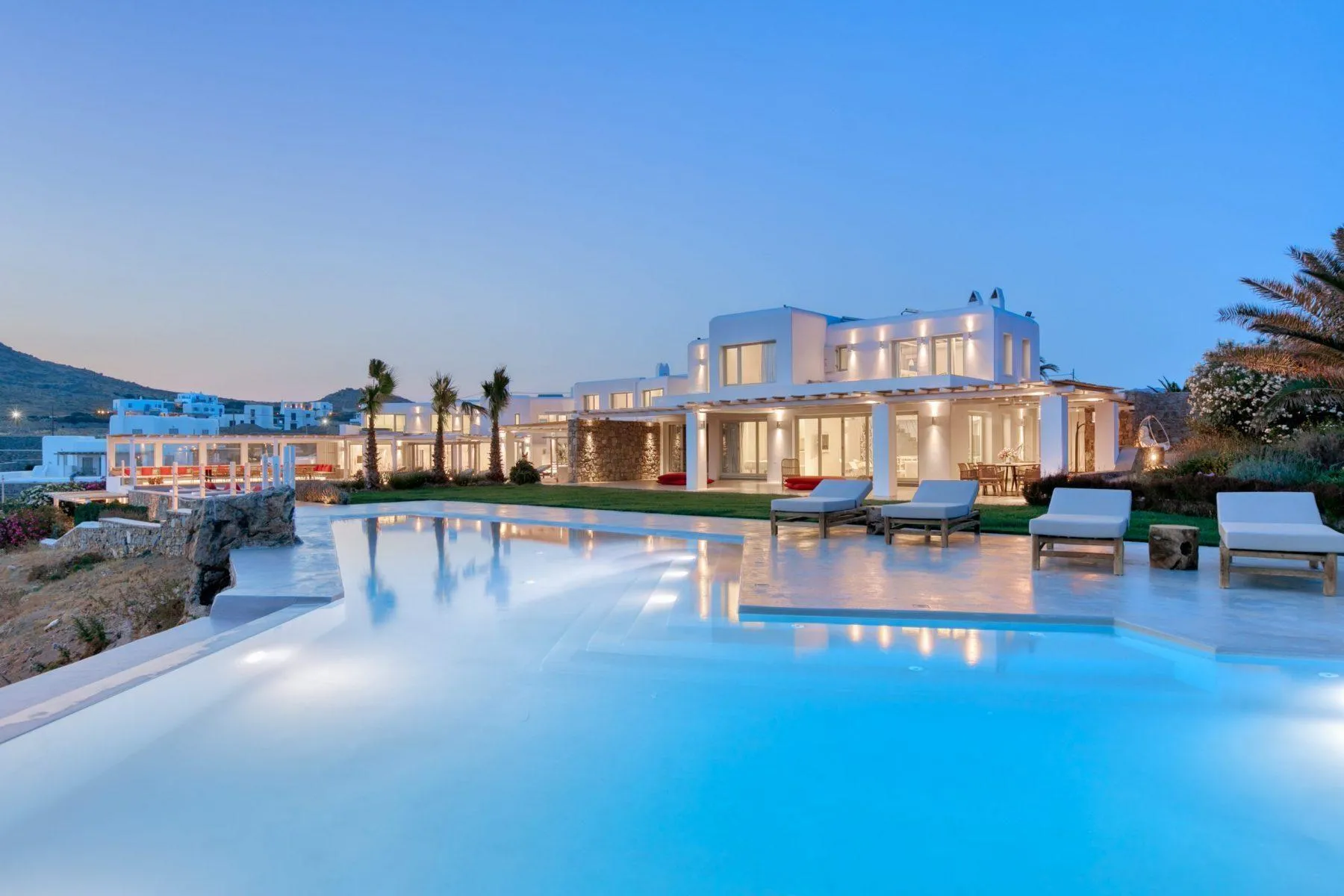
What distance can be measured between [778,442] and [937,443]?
5.52 metres

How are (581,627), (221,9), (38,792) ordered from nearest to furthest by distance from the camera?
(38,792) → (581,627) → (221,9)

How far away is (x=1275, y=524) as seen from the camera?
772 centimetres

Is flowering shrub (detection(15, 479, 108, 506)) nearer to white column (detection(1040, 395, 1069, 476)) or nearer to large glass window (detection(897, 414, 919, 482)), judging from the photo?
large glass window (detection(897, 414, 919, 482))

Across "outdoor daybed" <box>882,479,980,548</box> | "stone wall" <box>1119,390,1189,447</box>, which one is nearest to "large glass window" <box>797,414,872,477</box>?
"stone wall" <box>1119,390,1189,447</box>

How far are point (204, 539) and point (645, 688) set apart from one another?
7119 mm

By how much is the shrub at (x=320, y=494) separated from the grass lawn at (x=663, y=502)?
42 centimetres

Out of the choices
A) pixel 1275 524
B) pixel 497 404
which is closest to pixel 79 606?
pixel 1275 524

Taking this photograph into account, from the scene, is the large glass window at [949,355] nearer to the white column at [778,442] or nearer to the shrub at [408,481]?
the white column at [778,442]

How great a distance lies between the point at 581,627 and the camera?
644cm

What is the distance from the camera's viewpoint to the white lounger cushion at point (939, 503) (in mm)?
10297

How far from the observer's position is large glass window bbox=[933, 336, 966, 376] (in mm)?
23297

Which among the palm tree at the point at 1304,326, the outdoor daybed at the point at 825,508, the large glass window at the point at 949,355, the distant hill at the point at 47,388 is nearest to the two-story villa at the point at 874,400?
the large glass window at the point at 949,355

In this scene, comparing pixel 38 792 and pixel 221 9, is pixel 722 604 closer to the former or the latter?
pixel 38 792

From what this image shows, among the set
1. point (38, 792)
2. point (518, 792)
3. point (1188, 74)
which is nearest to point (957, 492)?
point (518, 792)
